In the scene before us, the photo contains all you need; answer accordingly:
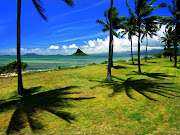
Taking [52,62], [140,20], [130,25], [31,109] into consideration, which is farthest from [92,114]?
[52,62]

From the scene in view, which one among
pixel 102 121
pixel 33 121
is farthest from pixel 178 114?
pixel 33 121

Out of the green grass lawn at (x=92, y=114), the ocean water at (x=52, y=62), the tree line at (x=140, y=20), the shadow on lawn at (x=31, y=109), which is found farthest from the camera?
the ocean water at (x=52, y=62)

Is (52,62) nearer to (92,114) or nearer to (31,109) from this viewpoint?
(31,109)

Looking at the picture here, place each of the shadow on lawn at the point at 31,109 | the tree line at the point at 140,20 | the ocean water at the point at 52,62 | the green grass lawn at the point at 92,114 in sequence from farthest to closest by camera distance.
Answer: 1. the ocean water at the point at 52,62
2. the tree line at the point at 140,20
3. the shadow on lawn at the point at 31,109
4. the green grass lawn at the point at 92,114

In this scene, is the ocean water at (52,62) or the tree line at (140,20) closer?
the tree line at (140,20)

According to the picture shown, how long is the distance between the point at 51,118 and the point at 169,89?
8.91 m

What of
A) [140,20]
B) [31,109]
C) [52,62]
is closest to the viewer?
[31,109]

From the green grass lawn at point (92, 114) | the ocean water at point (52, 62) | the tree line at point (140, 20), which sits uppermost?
the tree line at point (140, 20)

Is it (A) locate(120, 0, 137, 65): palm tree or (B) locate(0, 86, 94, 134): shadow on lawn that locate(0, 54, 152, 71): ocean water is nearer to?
(A) locate(120, 0, 137, 65): palm tree

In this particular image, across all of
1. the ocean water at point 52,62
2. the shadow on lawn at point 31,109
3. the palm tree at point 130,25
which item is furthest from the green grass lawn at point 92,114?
the ocean water at point 52,62

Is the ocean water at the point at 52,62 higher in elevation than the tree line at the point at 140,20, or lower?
lower

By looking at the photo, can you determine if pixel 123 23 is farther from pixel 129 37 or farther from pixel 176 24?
pixel 176 24

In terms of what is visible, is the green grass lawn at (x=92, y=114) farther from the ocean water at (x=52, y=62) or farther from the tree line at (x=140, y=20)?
the ocean water at (x=52, y=62)

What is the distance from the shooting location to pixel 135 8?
55.0ft
